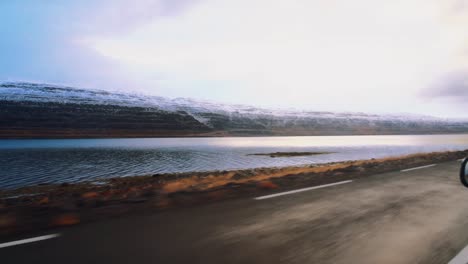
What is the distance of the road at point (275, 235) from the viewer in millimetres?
3955

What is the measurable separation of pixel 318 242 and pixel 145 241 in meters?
2.41

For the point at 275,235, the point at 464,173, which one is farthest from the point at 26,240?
the point at 464,173

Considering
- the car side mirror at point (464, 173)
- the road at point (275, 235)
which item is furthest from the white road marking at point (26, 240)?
the car side mirror at point (464, 173)

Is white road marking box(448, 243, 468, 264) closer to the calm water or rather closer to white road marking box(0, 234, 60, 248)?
white road marking box(0, 234, 60, 248)

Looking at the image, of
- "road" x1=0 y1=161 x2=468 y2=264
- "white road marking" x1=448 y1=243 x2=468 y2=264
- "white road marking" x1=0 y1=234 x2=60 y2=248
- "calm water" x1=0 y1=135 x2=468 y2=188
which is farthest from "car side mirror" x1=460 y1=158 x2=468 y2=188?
"calm water" x1=0 y1=135 x2=468 y2=188

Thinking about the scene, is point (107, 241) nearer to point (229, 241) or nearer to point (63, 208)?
point (229, 241)

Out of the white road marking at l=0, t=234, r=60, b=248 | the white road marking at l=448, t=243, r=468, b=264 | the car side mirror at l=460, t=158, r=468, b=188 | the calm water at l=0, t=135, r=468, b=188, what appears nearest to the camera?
the white road marking at l=448, t=243, r=468, b=264

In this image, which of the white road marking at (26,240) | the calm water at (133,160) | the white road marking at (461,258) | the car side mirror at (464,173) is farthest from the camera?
the calm water at (133,160)

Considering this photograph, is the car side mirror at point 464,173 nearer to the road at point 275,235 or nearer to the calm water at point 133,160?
the road at point 275,235

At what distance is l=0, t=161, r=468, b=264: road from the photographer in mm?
3955

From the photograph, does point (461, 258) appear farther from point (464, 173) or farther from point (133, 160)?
point (133, 160)

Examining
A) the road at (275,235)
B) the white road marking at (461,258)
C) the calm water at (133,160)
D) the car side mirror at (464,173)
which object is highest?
the car side mirror at (464,173)

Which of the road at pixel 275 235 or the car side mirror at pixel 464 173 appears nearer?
the road at pixel 275 235

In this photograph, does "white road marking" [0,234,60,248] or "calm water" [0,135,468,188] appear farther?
→ "calm water" [0,135,468,188]
